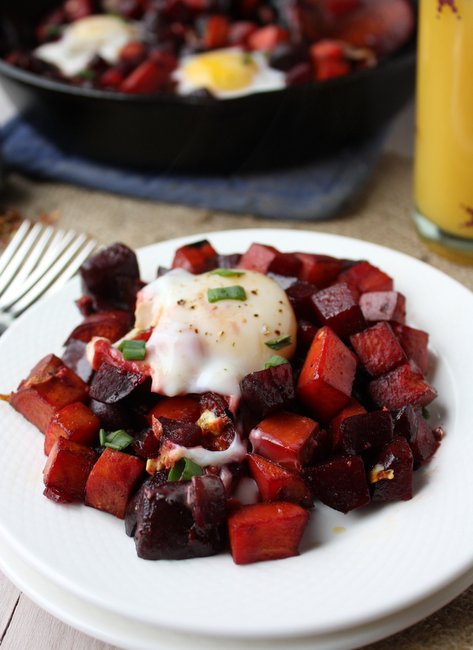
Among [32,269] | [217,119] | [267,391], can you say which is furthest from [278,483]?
[217,119]

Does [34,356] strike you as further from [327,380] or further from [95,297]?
[327,380]

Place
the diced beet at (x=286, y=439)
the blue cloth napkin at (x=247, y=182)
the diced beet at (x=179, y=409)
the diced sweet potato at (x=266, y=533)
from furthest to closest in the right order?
the blue cloth napkin at (x=247, y=182)
the diced beet at (x=179, y=409)
the diced beet at (x=286, y=439)
the diced sweet potato at (x=266, y=533)

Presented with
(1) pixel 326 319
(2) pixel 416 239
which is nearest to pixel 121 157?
(2) pixel 416 239

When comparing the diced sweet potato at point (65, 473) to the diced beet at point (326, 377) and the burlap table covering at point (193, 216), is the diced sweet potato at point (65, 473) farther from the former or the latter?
the burlap table covering at point (193, 216)

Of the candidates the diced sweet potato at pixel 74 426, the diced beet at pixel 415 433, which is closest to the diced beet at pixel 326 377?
the diced beet at pixel 415 433

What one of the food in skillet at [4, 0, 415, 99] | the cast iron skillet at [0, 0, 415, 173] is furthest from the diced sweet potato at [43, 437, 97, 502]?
the food in skillet at [4, 0, 415, 99]

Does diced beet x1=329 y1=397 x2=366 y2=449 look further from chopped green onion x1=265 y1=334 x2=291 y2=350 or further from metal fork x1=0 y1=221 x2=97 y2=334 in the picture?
metal fork x1=0 y1=221 x2=97 y2=334

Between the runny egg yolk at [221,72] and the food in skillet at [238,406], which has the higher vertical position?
the food in skillet at [238,406]
